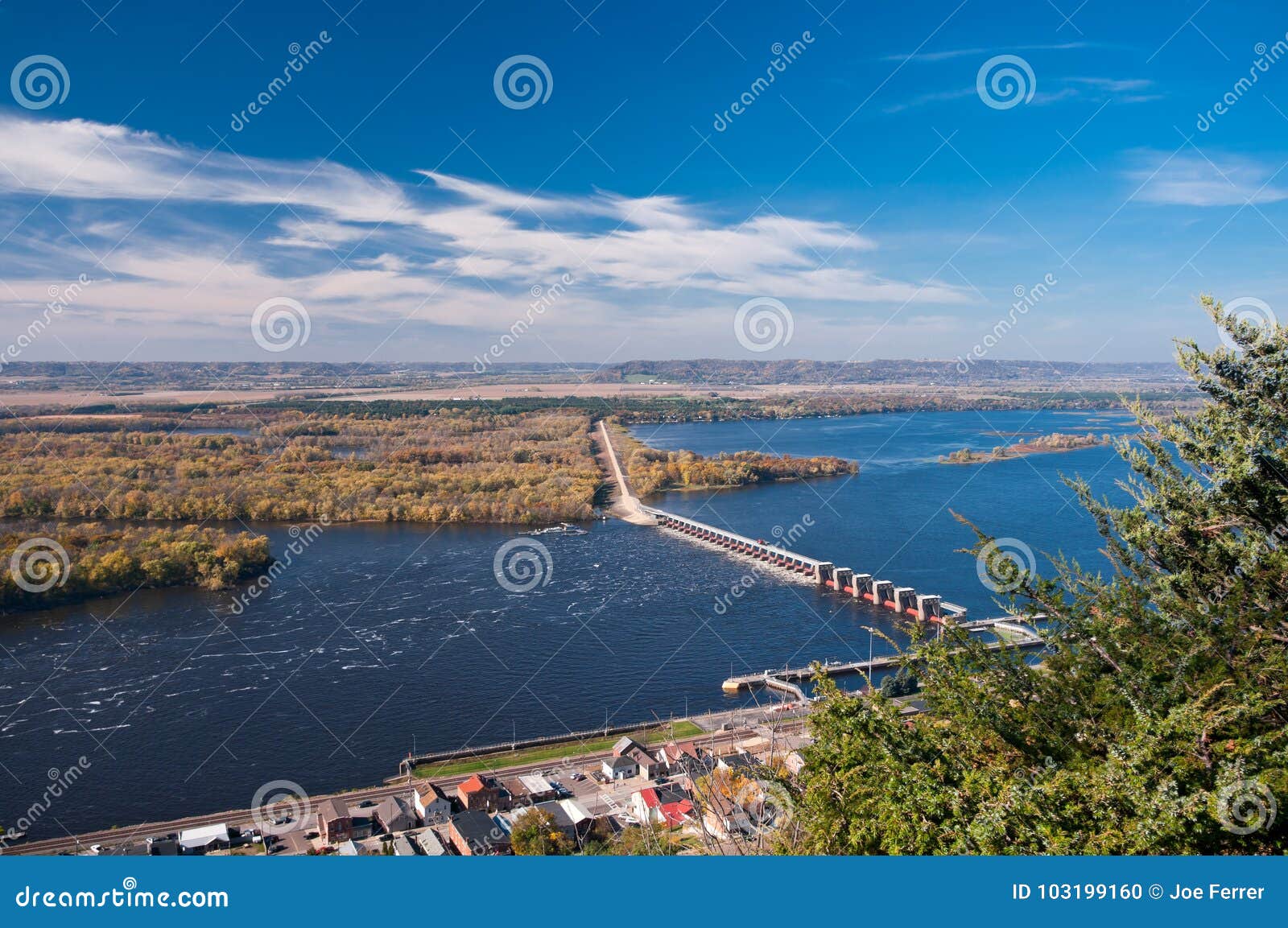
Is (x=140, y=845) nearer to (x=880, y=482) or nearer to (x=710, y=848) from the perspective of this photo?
(x=710, y=848)

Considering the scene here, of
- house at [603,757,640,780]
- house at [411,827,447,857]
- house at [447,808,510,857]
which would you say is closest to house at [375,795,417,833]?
house at [411,827,447,857]

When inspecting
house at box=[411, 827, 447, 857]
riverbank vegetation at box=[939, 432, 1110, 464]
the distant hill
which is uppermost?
the distant hill

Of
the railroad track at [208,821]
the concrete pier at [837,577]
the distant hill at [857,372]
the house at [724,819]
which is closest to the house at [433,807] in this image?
the railroad track at [208,821]

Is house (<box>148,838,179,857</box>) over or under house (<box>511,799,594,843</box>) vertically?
over

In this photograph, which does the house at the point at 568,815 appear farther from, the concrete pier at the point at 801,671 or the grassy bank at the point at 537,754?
the concrete pier at the point at 801,671

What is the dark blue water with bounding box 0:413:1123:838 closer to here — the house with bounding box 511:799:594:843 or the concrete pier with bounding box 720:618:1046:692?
the concrete pier with bounding box 720:618:1046:692

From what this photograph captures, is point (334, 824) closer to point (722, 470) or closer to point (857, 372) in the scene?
point (722, 470)
